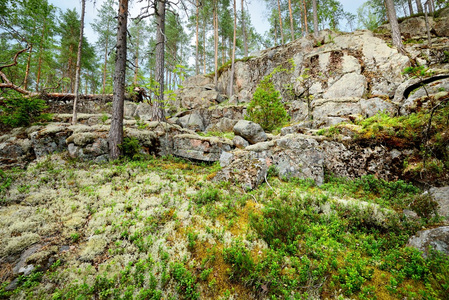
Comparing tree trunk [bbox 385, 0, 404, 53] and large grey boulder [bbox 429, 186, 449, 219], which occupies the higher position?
tree trunk [bbox 385, 0, 404, 53]

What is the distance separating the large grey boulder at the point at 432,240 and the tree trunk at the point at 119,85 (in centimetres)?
1007

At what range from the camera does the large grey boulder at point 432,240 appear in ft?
9.66

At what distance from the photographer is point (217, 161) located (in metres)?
9.02

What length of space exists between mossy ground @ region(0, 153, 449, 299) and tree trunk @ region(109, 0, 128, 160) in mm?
2441

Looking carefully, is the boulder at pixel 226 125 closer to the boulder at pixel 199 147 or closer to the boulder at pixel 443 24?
the boulder at pixel 199 147

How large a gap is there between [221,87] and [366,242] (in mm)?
25052

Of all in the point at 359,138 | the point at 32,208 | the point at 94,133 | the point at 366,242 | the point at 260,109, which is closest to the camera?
the point at 366,242

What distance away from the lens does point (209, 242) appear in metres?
3.64

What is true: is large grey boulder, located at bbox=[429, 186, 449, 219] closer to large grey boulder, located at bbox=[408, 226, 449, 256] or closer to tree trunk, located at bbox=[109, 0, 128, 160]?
large grey boulder, located at bbox=[408, 226, 449, 256]

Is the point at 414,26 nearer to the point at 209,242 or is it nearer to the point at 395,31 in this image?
the point at 395,31

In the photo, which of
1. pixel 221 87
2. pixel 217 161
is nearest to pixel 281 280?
pixel 217 161

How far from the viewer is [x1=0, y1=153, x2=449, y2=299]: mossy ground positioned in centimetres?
268

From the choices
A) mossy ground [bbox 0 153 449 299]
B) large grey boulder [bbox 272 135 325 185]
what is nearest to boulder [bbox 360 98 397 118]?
large grey boulder [bbox 272 135 325 185]

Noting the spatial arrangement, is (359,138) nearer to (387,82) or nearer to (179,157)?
(179,157)
